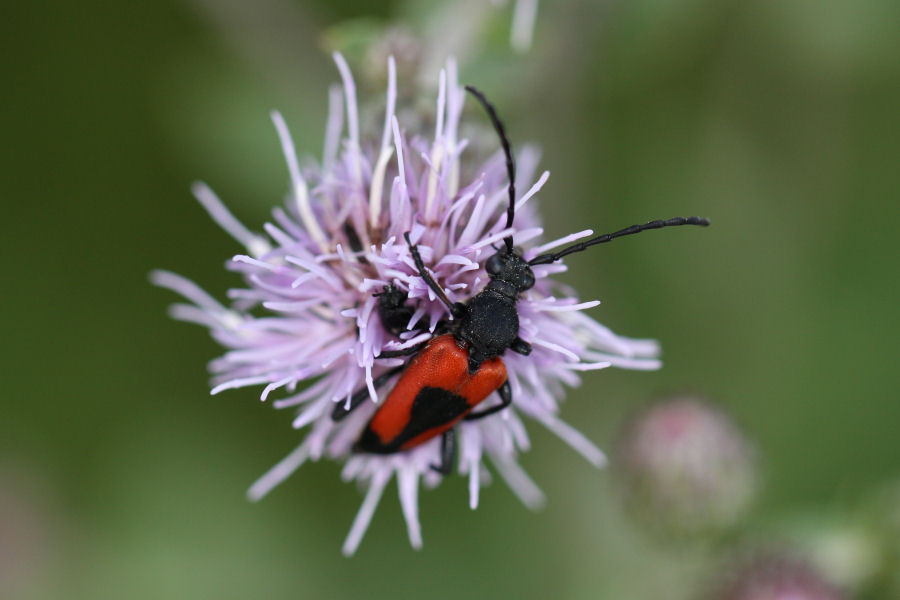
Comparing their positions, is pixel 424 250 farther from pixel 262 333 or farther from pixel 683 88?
pixel 683 88

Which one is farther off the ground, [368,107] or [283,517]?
[368,107]

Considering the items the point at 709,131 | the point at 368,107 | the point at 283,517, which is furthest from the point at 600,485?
the point at 368,107

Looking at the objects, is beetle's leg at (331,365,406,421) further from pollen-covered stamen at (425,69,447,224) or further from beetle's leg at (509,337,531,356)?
pollen-covered stamen at (425,69,447,224)

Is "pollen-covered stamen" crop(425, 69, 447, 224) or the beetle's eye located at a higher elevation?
"pollen-covered stamen" crop(425, 69, 447, 224)

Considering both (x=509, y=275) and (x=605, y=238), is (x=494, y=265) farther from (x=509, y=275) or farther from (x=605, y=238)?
(x=605, y=238)

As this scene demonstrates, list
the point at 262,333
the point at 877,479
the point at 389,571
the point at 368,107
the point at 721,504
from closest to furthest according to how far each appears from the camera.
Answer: the point at 262,333 → the point at 368,107 → the point at 721,504 → the point at 877,479 → the point at 389,571

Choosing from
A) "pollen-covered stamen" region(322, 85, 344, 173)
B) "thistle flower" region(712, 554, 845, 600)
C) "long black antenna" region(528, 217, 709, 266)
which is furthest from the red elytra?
"thistle flower" region(712, 554, 845, 600)

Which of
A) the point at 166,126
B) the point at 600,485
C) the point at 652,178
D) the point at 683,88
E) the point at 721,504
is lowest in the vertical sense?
the point at 600,485
